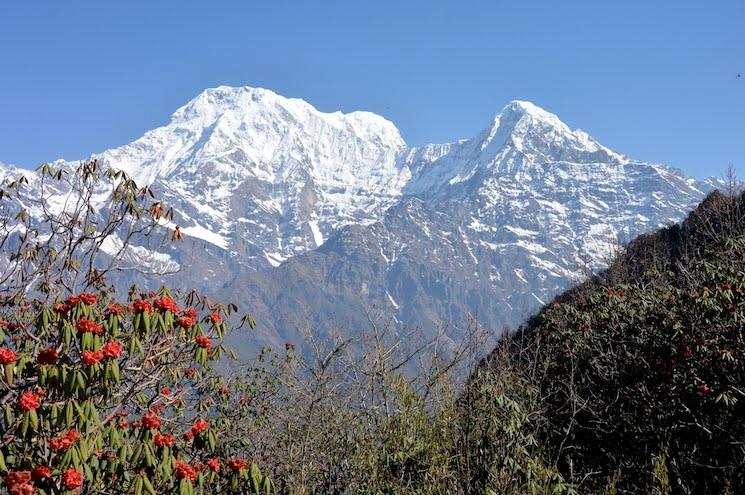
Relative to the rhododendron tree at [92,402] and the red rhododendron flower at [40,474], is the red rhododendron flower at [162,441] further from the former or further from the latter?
the red rhododendron flower at [40,474]

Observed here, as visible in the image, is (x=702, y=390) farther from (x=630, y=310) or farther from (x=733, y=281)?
Result: (x=630, y=310)

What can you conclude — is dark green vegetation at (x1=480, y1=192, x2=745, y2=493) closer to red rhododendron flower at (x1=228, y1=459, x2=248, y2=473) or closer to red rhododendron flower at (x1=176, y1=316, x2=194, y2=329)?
red rhododendron flower at (x1=228, y1=459, x2=248, y2=473)

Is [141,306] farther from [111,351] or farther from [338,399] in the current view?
[338,399]

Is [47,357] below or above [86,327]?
below

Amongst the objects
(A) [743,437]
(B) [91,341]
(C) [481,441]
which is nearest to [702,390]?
(A) [743,437]

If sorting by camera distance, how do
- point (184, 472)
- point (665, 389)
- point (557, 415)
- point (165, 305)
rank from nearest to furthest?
point (184, 472)
point (165, 305)
point (665, 389)
point (557, 415)

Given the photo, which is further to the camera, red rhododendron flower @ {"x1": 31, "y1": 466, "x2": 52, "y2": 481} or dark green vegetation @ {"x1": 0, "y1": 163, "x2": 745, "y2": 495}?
dark green vegetation @ {"x1": 0, "y1": 163, "x2": 745, "y2": 495}

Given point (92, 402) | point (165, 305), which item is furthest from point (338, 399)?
point (92, 402)

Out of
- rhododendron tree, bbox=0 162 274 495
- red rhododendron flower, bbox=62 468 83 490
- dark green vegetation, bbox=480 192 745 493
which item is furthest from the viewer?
dark green vegetation, bbox=480 192 745 493

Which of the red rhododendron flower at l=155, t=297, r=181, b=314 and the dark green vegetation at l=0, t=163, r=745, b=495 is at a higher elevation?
the red rhododendron flower at l=155, t=297, r=181, b=314

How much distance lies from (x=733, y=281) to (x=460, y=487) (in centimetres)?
662

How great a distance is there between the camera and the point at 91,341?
5.85 metres

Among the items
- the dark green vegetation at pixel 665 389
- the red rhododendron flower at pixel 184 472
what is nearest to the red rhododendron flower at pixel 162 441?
the red rhododendron flower at pixel 184 472

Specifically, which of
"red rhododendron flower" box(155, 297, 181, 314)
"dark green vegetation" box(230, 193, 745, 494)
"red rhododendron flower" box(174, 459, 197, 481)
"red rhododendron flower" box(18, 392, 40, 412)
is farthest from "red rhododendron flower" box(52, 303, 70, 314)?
"dark green vegetation" box(230, 193, 745, 494)
